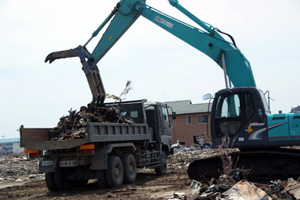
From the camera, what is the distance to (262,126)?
39.4 ft

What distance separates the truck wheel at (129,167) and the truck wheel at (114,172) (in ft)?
0.95

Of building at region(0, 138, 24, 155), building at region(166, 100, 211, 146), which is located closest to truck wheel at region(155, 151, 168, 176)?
building at region(0, 138, 24, 155)

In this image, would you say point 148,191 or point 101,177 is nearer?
point 148,191

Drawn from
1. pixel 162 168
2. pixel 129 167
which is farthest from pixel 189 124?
pixel 129 167

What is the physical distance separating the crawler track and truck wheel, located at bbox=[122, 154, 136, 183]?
242 centimetres

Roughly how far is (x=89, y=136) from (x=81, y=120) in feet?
5.57

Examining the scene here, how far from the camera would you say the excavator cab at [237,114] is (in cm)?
1207

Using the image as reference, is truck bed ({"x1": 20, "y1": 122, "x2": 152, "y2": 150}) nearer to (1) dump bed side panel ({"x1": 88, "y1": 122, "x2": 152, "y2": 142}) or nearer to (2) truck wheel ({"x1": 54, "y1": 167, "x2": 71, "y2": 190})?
(1) dump bed side panel ({"x1": 88, "y1": 122, "x2": 152, "y2": 142})

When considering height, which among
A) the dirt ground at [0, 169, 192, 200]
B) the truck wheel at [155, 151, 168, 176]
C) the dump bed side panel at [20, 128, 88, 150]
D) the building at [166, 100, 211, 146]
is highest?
the building at [166, 100, 211, 146]

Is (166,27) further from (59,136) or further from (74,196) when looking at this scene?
(74,196)

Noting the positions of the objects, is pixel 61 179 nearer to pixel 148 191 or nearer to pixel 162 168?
pixel 148 191

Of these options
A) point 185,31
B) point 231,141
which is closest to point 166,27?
point 185,31

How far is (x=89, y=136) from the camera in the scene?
1220 centimetres

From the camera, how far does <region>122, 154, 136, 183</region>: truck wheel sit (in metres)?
14.3
